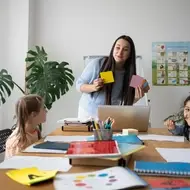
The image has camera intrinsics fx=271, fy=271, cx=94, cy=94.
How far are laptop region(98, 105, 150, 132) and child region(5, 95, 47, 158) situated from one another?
1.18ft

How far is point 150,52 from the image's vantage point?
3289 mm

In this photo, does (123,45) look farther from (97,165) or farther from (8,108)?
(8,108)

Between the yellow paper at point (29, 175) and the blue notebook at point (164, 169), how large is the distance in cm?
23

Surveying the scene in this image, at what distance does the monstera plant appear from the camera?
285 centimetres

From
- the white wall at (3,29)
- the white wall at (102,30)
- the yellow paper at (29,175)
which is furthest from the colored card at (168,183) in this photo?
the white wall at (3,29)

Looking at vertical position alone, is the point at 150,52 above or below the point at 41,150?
above

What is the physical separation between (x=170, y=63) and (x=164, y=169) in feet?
8.97

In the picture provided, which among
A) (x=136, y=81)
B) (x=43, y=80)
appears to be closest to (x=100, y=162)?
(x=136, y=81)

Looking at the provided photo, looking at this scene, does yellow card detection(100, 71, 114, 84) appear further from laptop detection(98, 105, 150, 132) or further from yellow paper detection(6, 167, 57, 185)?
yellow paper detection(6, 167, 57, 185)

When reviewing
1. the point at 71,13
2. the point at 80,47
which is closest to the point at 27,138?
the point at 80,47

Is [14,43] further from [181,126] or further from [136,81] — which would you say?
[181,126]

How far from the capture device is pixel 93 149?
824 mm

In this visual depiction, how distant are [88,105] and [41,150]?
2.95 ft

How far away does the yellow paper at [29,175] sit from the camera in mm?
639
